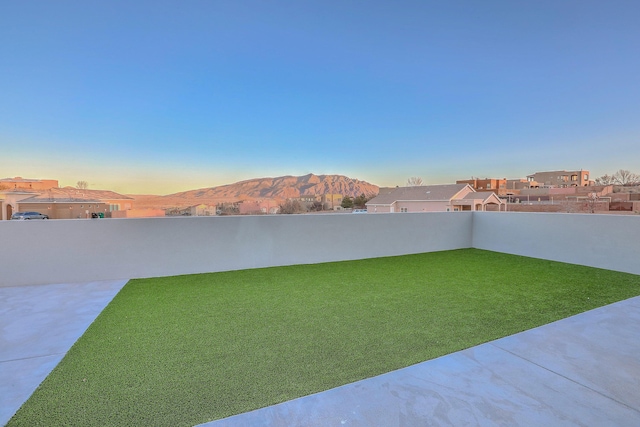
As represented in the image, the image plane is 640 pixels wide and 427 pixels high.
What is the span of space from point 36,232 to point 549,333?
21.6 feet

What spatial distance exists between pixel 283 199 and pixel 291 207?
281 millimetres

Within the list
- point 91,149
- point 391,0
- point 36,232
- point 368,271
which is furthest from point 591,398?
point 91,149

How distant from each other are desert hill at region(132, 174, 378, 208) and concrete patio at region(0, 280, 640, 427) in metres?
3.31

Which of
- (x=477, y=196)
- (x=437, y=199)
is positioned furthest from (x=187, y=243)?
(x=477, y=196)

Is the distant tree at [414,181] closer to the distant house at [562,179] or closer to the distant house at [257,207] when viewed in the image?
the distant house at [562,179]

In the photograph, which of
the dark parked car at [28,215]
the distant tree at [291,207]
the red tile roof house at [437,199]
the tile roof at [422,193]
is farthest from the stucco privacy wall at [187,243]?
the tile roof at [422,193]

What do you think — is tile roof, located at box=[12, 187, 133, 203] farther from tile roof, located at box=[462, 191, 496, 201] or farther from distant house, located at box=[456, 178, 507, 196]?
distant house, located at box=[456, 178, 507, 196]

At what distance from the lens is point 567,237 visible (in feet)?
19.1

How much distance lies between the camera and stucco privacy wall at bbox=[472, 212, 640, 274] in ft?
16.5

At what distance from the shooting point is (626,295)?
3740 mm

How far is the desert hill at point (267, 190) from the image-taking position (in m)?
5.88

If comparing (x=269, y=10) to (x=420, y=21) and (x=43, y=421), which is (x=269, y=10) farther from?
(x=43, y=421)

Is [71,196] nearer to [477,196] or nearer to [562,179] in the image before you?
[477,196]

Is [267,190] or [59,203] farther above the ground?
[267,190]
